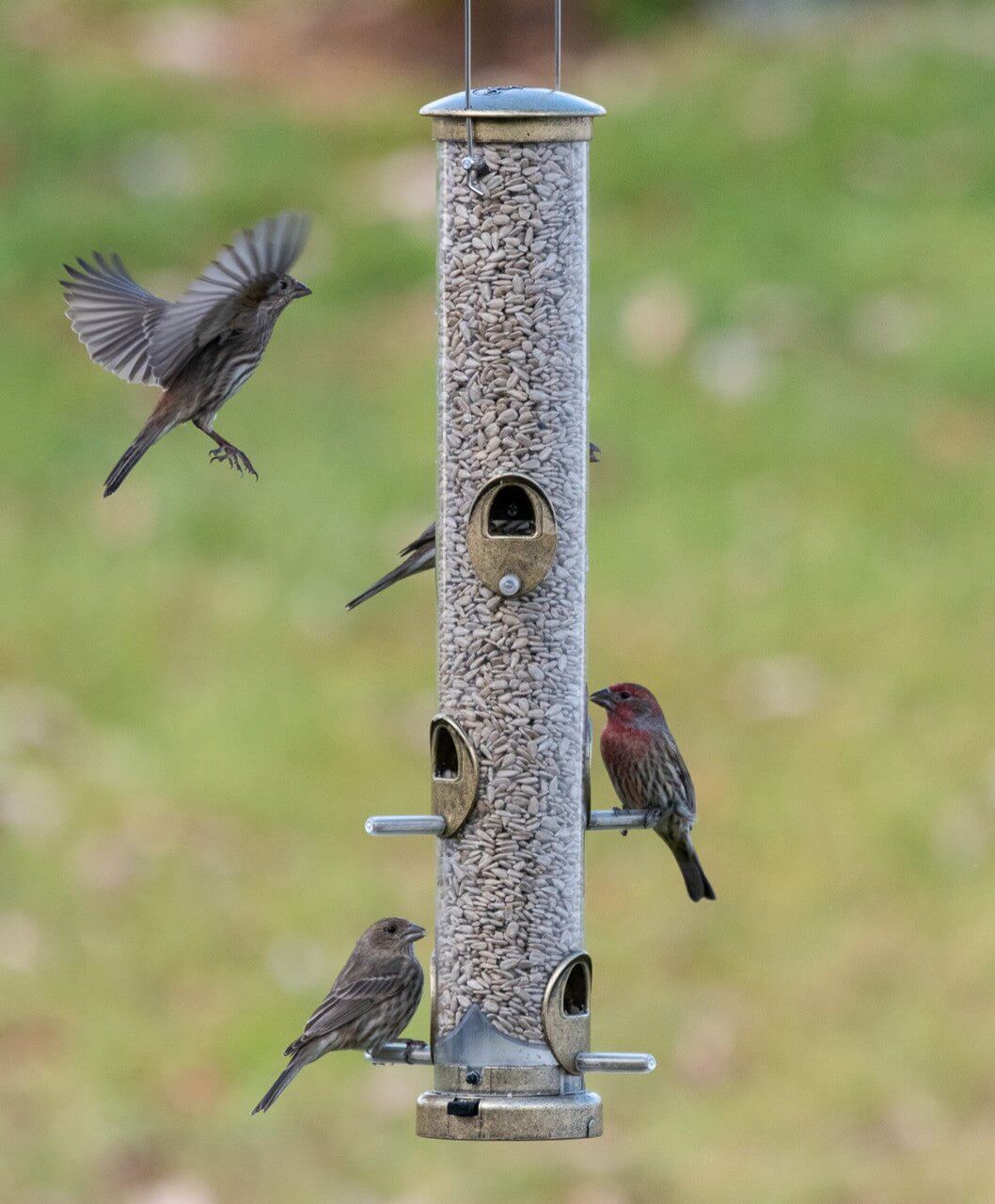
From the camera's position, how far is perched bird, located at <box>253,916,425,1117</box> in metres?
7.97

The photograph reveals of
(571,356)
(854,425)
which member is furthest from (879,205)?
(571,356)

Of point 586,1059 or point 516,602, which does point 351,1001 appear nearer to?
point 586,1059

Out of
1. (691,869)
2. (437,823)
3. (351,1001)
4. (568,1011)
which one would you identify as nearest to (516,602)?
(437,823)

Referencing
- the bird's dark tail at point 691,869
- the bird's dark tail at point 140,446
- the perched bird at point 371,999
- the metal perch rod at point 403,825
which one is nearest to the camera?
the bird's dark tail at point 140,446

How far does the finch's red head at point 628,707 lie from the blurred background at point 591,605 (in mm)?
3728

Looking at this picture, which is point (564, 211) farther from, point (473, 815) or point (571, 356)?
point (473, 815)

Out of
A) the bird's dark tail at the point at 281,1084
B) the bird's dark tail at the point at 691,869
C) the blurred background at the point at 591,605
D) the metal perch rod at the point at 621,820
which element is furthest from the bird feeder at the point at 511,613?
the blurred background at the point at 591,605

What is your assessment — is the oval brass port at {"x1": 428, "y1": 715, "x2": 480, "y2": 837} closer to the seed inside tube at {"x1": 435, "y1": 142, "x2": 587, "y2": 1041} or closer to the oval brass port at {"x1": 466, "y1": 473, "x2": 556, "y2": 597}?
the seed inside tube at {"x1": 435, "y1": 142, "x2": 587, "y2": 1041}

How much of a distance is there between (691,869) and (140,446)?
2378 millimetres

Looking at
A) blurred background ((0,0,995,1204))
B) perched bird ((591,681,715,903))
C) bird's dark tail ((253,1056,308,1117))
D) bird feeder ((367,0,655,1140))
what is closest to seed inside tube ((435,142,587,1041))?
A: bird feeder ((367,0,655,1140))

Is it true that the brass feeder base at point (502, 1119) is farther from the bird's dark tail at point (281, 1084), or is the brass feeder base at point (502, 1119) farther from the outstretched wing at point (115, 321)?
the outstretched wing at point (115, 321)

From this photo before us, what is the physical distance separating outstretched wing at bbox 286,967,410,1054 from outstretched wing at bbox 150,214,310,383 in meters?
1.82

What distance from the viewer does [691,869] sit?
8719 millimetres

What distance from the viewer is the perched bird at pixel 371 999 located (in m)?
7.97
